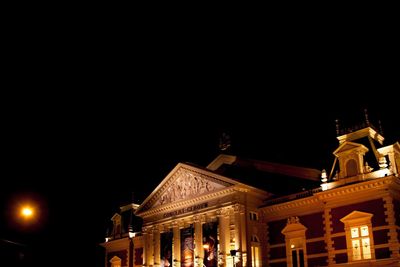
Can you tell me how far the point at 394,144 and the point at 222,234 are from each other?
13.6 m

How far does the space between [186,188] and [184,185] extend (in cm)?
42

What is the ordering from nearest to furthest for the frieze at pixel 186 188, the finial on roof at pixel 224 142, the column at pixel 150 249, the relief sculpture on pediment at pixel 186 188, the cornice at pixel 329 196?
the cornice at pixel 329 196
the frieze at pixel 186 188
the relief sculpture on pediment at pixel 186 188
the column at pixel 150 249
the finial on roof at pixel 224 142

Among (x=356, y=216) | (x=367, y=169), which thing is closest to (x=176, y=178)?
(x=356, y=216)

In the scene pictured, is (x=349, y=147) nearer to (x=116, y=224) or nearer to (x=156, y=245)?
(x=156, y=245)

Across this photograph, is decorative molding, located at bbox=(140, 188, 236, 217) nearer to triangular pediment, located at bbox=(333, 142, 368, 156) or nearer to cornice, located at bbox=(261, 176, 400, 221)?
cornice, located at bbox=(261, 176, 400, 221)

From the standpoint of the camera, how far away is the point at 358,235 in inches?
1112

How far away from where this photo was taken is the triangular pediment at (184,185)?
36944 mm

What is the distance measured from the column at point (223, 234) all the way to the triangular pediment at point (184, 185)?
1988 millimetres

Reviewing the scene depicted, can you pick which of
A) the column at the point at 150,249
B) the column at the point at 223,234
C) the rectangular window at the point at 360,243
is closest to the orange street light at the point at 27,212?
the rectangular window at the point at 360,243

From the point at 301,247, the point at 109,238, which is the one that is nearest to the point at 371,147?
the point at 301,247

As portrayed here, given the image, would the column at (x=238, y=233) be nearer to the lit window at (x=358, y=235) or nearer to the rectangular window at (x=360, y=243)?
the lit window at (x=358, y=235)

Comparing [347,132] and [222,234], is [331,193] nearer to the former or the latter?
[347,132]

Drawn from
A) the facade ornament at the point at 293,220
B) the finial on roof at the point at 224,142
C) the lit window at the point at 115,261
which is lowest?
the lit window at the point at 115,261

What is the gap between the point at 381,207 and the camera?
27531 millimetres
